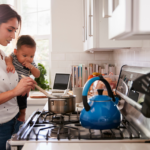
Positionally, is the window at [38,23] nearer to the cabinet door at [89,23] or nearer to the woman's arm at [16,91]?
the cabinet door at [89,23]

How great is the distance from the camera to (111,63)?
2877mm

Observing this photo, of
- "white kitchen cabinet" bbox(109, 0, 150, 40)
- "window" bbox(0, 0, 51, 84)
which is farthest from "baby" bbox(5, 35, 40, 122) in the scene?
"white kitchen cabinet" bbox(109, 0, 150, 40)

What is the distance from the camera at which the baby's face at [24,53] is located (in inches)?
83.0

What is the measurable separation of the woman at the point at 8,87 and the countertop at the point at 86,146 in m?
0.73

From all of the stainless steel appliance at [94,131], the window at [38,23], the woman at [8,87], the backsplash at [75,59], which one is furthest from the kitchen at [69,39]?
the stainless steel appliance at [94,131]

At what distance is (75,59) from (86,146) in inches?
86.2

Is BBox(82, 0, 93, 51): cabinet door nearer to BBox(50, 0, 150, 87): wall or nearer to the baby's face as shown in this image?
the baby's face

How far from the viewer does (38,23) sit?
343 centimetres

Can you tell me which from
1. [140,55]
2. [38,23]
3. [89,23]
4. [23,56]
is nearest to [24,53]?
[23,56]

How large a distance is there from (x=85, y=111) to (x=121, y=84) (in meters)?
0.53

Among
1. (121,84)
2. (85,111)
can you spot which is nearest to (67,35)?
(121,84)

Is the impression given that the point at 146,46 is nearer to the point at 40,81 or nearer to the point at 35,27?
the point at 40,81

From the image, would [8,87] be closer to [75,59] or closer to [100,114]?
[100,114]

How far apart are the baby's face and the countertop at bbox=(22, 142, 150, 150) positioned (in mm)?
1393
